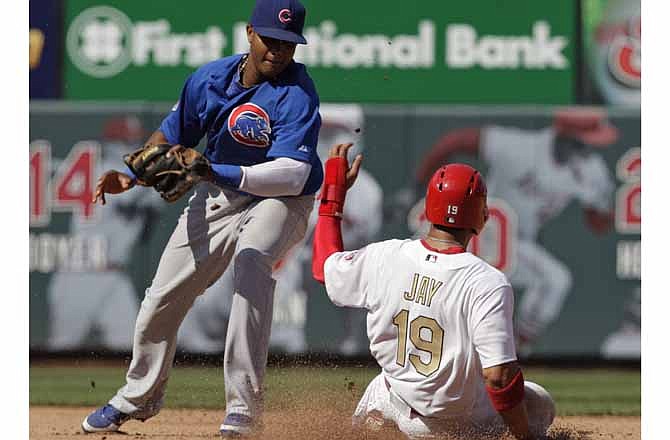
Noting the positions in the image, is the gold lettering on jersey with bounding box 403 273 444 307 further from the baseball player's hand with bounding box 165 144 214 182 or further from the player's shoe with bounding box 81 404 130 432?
the player's shoe with bounding box 81 404 130 432

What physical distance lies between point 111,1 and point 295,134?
4.72 meters

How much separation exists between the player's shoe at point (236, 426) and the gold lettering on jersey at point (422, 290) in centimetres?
109

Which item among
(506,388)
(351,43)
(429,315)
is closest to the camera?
(506,388)

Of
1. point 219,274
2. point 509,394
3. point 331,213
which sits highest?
point 331,213

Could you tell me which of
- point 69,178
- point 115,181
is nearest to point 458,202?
point 115,181

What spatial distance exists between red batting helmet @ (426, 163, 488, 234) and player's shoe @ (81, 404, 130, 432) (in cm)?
182

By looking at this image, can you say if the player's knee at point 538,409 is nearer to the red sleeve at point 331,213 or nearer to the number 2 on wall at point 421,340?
the number 2 on wall at point 421,340

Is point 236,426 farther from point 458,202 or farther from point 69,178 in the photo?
point 69,178

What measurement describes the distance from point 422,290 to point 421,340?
182 mm

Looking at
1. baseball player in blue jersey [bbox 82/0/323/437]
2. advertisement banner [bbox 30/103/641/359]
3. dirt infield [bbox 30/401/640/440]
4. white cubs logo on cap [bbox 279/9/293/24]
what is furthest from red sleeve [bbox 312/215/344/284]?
advertisement banner [bbox 30/103/641/359]

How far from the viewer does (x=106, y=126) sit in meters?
9.33

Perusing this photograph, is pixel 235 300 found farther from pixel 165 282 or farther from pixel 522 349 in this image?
pixel 522 349

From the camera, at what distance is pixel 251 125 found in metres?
5.11

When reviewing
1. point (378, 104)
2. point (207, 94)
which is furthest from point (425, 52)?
point (207, 94)
